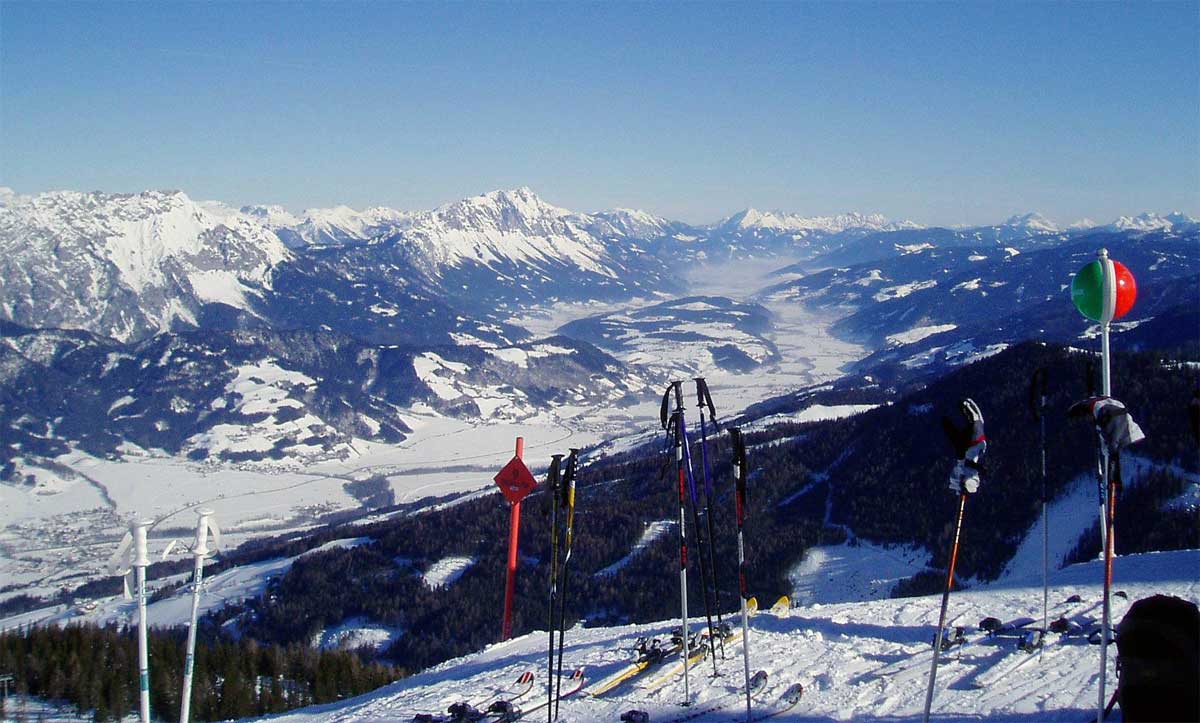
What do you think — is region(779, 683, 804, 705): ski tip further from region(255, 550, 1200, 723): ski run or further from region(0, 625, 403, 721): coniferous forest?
region(0, 625, 403, 721): coniferous forest

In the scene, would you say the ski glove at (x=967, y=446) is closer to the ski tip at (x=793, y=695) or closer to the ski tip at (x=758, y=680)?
the ski tip at (x=793, y=695)

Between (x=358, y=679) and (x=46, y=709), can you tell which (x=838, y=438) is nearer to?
(x=358, y=679)

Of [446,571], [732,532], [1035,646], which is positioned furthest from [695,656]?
[446,571]

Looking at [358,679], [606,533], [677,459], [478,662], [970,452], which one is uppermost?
[970,452]

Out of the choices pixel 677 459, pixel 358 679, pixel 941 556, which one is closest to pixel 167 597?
pixel 358 679

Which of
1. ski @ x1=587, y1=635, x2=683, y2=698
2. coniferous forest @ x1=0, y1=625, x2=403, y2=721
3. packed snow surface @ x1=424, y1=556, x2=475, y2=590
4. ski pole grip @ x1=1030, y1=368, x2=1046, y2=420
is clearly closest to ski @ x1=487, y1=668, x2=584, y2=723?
ski @ x1=587, y1=635, x2=683, y2=698

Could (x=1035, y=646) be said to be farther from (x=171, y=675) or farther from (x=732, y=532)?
(x=732, y=532)
